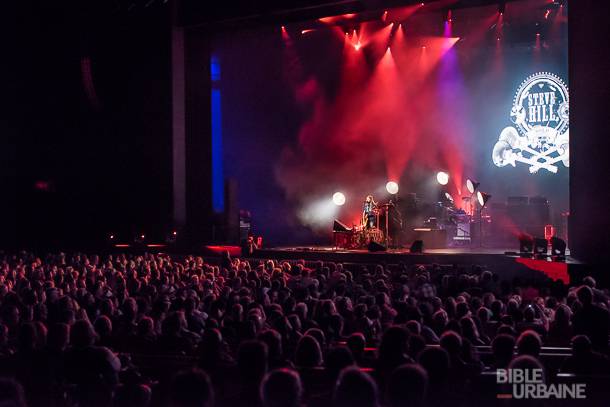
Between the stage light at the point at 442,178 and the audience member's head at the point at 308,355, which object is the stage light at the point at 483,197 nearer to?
the stage light at the point at 442,178

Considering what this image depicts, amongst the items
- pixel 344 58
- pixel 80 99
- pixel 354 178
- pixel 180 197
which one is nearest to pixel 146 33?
pixel 80 99

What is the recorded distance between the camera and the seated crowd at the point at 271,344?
132 inches

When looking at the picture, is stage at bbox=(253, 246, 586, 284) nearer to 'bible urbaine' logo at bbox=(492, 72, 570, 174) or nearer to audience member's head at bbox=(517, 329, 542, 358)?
'bible urbaine' logo at bbox=(492, 72, 570, 174)

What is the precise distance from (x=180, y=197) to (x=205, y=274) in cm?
785

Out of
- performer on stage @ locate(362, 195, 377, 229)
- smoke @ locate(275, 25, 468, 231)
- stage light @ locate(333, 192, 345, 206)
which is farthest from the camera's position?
stage light @ locate(333, 192, 345, 206)

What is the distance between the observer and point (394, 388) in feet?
10.1

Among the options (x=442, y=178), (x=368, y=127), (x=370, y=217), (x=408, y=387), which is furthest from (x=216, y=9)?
(x=408, y=387)

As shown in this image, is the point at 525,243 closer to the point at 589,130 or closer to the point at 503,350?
the point at 589,130

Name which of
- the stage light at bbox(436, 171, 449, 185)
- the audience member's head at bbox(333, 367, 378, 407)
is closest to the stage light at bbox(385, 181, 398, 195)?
the stage light at bbox(436, 171, 449, 185)

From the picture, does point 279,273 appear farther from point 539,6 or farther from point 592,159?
point 539,6

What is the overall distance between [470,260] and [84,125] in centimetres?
1204

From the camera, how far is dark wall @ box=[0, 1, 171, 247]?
18.1m

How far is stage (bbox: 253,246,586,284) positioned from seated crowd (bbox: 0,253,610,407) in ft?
10.3

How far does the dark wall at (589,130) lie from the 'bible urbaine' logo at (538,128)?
6.11 meters
